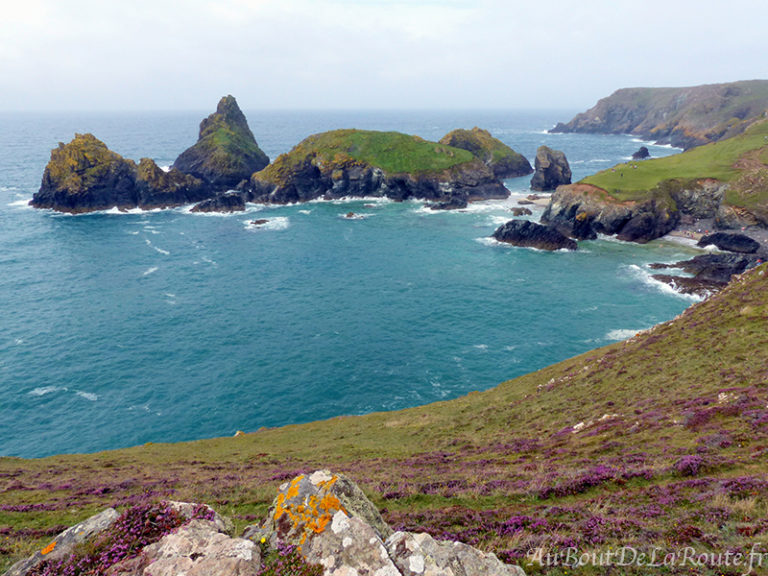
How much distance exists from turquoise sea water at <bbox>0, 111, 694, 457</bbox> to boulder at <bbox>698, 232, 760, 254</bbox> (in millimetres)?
6232

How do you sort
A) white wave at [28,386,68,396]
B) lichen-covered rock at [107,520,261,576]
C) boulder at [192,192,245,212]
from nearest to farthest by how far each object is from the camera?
lichen-covered rock at [107,520,261,576]
white wave at [28,386,68,396]
boulder at [192,192,245,212]

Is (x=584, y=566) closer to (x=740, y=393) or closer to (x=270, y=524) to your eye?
(x=270, y=524)

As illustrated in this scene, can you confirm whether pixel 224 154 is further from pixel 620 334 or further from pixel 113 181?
pixel 620 334

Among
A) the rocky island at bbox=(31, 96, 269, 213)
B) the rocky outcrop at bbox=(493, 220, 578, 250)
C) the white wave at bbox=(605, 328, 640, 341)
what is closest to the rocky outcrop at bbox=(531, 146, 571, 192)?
the rocky outcrop at bbox=(493, 220, 578, 250)

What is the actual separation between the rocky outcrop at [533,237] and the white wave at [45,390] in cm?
9164

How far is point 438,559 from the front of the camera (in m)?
8.88

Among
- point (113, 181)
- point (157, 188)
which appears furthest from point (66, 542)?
point (113, 181)

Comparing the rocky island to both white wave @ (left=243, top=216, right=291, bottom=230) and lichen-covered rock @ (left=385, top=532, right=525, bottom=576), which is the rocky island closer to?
white wave @ (left=243, top=216, right=291, bottom=230)

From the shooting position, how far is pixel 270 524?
33.7ft

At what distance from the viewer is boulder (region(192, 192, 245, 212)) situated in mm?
135750

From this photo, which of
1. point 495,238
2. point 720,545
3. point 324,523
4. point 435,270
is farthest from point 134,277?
point 720,545

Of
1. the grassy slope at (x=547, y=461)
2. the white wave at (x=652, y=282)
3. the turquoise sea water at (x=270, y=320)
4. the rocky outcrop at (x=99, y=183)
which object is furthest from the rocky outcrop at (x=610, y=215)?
the rocky outcrop at (x=99, y=183)

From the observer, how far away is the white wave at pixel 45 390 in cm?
5085

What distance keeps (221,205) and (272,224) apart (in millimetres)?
25503
